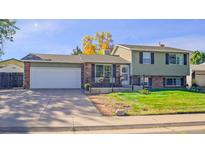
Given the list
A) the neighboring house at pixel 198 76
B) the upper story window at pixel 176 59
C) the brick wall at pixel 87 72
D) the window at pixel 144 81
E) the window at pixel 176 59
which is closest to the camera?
the brick wall at pixel 87 72

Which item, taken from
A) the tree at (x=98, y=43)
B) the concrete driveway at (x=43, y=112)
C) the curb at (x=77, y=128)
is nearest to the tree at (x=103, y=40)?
the tree at (x=98, y=43)

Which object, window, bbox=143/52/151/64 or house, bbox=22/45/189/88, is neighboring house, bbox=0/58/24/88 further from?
window, bbox=143/52/151/64

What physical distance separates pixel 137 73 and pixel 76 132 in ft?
56.6

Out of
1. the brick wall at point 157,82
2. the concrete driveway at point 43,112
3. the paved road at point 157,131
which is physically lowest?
the paved road at point 157,131

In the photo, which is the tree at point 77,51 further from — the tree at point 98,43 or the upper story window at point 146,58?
the upper story window at point 146,58

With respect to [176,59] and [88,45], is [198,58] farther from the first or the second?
[176,59]

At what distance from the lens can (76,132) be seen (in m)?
8.47

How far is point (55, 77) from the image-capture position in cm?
2369

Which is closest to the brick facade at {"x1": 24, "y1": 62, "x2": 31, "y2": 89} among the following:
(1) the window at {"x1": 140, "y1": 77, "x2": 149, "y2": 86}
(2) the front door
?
(2) the front door

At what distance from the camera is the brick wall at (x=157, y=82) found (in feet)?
85.8

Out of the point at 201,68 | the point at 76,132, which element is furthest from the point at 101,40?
the point at 76,132

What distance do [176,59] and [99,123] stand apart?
19.5 metres

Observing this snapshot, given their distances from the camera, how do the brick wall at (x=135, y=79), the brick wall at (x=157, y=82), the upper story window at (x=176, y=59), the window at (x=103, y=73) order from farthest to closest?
the upper story window at (x=176, y=59) → the brick wall at (x=157, y=82) → the brick wall at (x=135, y=79) → the window at (x=103, y=73)
